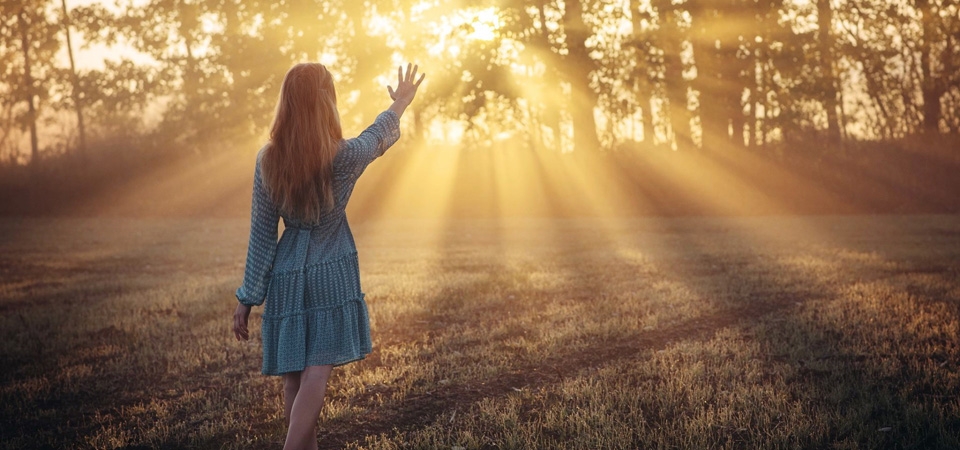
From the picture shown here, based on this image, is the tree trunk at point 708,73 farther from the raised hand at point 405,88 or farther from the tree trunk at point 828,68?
the raised hand at point 405,88

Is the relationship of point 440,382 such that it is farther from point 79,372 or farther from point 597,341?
point 79,372

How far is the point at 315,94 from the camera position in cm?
325

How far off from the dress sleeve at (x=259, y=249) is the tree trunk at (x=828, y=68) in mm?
26544

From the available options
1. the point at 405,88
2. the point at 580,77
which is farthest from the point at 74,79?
the point at 405,88

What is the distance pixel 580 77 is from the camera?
26.2m

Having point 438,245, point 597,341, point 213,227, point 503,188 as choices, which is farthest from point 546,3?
point 597,341

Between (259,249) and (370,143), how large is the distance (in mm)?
752

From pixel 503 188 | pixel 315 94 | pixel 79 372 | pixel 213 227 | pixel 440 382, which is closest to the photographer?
pixel 315 94

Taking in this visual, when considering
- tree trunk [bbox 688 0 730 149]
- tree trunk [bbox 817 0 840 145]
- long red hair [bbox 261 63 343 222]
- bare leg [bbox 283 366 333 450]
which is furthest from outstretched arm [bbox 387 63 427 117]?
tree trunk [bbox 817 0 840 145]

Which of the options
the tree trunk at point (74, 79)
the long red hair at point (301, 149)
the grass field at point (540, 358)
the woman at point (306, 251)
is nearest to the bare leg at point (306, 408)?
the woman at point (306, 251)

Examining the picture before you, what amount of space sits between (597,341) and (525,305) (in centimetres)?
212

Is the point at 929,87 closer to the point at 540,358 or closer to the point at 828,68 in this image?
the point at 828,68

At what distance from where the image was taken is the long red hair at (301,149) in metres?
3.20

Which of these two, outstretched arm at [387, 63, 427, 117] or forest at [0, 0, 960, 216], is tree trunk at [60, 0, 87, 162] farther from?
outstretched arm at [387, 63, 427, 117]
